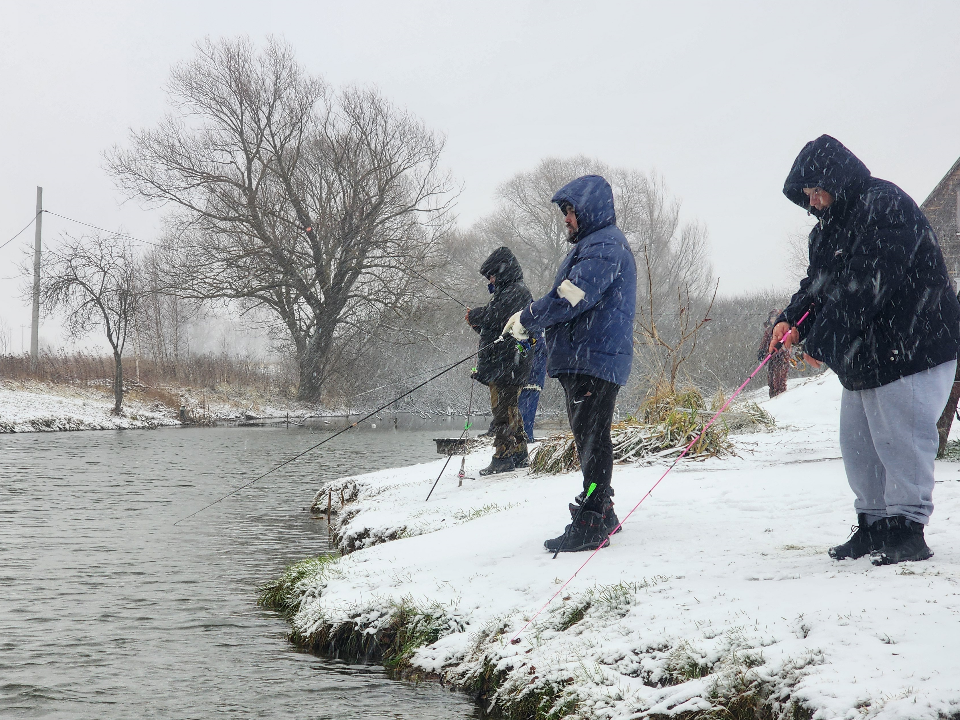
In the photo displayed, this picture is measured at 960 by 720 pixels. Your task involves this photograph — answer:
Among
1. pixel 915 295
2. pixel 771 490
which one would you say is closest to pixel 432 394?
pixel 771 490

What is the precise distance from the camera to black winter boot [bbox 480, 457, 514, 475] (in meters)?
8.42

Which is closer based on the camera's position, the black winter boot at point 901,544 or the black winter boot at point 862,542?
the black winter boot at point 901,544

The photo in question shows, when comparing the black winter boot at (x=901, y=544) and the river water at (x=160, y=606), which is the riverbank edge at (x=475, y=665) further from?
the black winter boot at (x=901, y=544)

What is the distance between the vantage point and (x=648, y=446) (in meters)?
8.06

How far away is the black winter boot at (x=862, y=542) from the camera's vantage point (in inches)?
144

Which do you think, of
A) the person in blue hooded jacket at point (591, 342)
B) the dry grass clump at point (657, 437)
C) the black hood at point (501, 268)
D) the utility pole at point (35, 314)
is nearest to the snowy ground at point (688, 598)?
the person in blue hooded jacket at point (591, 342)

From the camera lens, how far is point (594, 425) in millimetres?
4684

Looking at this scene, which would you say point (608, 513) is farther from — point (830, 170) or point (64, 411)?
point (64, 411)

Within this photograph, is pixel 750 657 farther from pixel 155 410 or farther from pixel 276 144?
pixel 276 144

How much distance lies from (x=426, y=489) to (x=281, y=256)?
80.8 feet

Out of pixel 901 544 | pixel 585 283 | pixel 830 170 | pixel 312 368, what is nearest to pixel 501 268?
pixel 585 283

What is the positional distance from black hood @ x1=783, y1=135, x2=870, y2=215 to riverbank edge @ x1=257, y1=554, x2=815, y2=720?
82.1 inches

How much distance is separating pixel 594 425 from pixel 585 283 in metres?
0.76

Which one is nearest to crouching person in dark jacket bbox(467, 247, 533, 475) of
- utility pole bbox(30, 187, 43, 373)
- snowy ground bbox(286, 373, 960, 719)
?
snowy ground bbox(286, 373, 960, 719)
